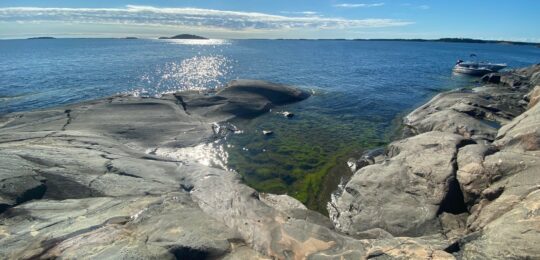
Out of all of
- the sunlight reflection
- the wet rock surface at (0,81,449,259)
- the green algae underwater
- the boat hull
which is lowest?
the green algae underwater

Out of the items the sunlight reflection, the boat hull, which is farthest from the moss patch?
the boat hull

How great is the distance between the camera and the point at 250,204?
44.2 feet

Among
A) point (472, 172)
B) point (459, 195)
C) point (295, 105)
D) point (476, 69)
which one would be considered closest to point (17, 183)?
point (459, 195)

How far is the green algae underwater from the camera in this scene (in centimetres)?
2008

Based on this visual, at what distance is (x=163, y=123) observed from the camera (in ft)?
91.0

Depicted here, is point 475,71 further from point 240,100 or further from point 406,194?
point 406,194

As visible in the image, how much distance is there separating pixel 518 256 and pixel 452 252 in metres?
1.39

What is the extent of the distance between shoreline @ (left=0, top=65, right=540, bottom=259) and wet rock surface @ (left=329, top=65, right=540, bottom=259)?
1.8 inches

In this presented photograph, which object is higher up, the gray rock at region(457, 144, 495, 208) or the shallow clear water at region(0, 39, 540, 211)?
the gray rock at region(457, 144, 495, 208)

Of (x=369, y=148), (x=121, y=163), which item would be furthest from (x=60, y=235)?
(x=369, y=148)

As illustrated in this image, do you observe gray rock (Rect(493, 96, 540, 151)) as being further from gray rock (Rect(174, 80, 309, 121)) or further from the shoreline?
gray rock (Rect(174, 80, 309, 121))

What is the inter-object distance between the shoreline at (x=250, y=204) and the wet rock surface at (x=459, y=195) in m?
0.05

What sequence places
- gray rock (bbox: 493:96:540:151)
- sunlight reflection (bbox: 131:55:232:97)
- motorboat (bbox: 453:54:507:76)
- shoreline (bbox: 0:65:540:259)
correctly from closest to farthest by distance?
shoreline (bbox: 0:65:540:259) < gray rock (bbox: 493:96:540:151) < sunlight reflection (bbox: 131:55:232:97) < motorboat (bbox: 453:54:507:76)

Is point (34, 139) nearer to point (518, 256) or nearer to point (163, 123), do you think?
point (163, 123)
